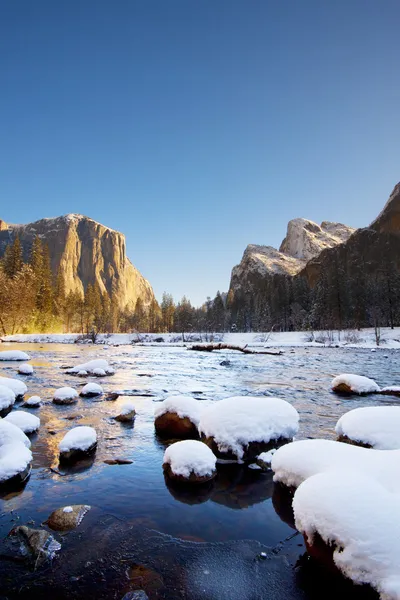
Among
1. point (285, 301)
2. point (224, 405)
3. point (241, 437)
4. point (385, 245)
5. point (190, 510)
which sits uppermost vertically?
point (385, 245)

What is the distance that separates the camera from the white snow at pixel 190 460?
5.57 metres

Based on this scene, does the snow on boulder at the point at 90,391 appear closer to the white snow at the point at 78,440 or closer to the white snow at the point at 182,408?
the white snow at the point at 182,408

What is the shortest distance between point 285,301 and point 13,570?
84.0 metres

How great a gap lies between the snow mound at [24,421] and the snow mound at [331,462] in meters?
5.48

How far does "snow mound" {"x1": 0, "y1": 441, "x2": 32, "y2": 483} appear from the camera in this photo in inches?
205

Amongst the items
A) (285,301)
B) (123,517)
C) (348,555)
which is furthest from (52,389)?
(285,301)

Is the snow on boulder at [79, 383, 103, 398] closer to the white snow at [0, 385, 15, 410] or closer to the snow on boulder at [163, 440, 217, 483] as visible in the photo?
the white snow at [0, 385, 15, 410]

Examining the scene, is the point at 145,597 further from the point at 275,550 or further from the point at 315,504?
the point at 315,504

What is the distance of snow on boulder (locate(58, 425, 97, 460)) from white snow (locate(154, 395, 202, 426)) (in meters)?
1.78

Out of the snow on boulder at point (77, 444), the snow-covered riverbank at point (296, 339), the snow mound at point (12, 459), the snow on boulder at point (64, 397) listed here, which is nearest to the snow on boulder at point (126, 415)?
the snow on boulder at point (77, 444)

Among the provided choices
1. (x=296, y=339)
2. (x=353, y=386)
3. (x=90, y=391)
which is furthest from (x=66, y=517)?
(x=296, y=339)

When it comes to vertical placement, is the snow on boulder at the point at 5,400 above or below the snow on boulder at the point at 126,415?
above

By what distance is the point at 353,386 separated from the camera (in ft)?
41.9

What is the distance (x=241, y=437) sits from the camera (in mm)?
6367
